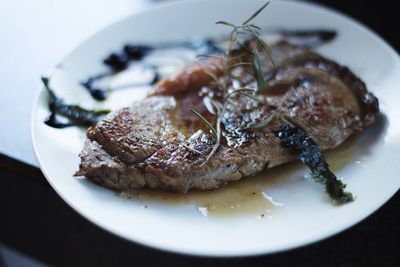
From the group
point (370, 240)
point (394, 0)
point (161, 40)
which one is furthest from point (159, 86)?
point (394, 0)

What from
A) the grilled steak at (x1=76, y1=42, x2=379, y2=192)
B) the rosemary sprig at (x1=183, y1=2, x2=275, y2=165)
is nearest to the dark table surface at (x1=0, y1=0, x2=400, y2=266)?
the grilled steak at (x1=76, y1=42, x2=379, y2=192)

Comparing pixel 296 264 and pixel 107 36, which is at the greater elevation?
pixel 107 36

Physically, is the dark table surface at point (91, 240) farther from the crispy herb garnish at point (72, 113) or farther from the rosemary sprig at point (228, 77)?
the rosemary sprig at point (228, 77)

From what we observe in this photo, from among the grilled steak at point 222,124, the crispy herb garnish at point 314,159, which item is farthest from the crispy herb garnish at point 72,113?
the crispy herb garnish at point 314,159

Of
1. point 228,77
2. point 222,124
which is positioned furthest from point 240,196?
point 228,77

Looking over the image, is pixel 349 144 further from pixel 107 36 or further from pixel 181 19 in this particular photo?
pixel 107 36

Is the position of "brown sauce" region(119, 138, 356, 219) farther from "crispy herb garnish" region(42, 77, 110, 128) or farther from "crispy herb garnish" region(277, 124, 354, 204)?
"crispy herb garnish" region(42, 77, 110, 128)

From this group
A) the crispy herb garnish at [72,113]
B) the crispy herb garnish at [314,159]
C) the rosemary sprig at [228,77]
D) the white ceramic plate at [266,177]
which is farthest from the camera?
the crispy herb garnish at [72,113]
